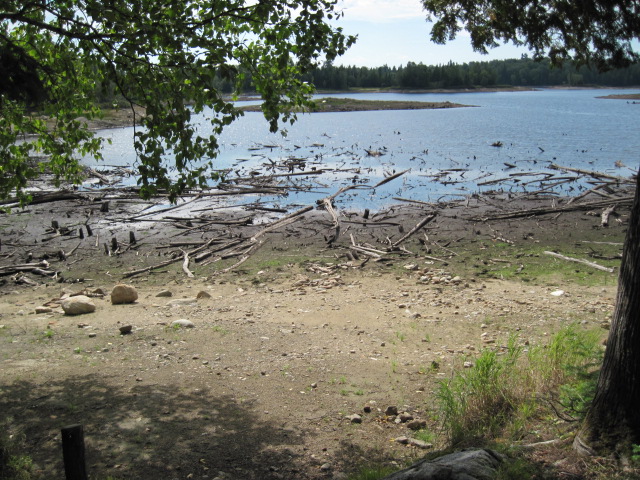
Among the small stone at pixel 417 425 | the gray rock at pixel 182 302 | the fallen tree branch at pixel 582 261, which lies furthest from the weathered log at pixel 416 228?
the small stone at pixel 417 425

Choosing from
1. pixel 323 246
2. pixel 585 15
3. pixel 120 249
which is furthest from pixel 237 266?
pixel 585 15

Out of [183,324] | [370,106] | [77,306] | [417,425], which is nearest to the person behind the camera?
[417,425]

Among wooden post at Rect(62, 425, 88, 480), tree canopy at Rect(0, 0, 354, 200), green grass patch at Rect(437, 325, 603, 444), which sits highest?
tree canopy at Rect(0, 0, 354, 200)

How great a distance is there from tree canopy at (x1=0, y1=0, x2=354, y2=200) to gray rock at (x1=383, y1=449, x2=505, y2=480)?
432cm

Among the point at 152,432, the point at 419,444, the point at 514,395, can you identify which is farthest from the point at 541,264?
the point at 152,432

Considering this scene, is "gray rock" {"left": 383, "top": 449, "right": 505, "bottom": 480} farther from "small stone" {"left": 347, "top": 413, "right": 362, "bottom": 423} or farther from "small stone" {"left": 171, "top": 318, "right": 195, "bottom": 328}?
"small stone" {"left": 171, "top": 318, "right": 195, "bottom": 328}

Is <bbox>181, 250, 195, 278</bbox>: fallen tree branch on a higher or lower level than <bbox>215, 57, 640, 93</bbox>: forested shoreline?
lower

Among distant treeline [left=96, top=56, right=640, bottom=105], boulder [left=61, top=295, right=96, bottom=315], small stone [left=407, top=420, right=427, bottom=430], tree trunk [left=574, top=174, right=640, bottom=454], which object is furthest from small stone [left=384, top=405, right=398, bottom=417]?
distant treeline [left=96, top=56, right=640, bottom=105]

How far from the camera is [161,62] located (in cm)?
818

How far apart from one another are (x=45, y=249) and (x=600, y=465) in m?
17.6

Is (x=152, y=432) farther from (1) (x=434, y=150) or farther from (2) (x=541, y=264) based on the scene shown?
(1) (x=434, y=150)

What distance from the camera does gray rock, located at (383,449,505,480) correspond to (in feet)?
15.1

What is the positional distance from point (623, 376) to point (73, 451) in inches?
190

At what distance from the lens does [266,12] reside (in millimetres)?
7633
